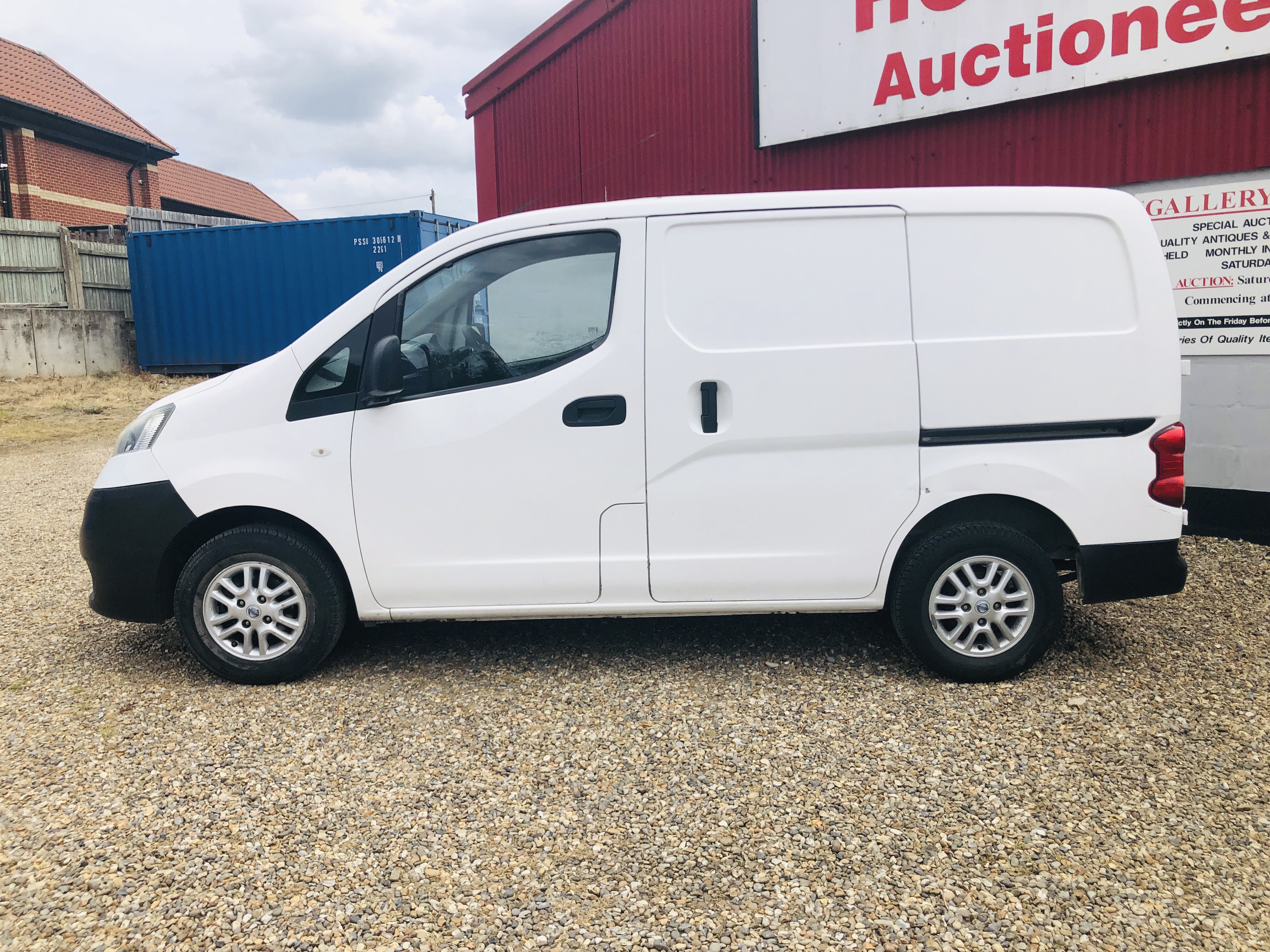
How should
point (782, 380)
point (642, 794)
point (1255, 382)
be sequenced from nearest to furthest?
point (642, 794) < point (782, 380) < point (1255, 382)

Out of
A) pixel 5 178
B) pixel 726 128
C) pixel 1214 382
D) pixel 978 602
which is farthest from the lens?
pixel 5 178

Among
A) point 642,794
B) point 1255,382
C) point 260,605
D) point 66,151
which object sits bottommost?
point 642,794

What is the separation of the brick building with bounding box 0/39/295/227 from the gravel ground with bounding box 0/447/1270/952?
24492 mm

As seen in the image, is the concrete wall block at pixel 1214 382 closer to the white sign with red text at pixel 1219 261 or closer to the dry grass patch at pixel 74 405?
the white sign with red text at pixel 1219 261

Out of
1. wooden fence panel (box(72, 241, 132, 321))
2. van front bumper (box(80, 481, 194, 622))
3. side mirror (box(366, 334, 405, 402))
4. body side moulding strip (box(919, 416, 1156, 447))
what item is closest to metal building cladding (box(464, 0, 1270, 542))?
body side moulding strip (box(919, 416, 1156, 447))

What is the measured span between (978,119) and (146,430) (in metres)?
6.08

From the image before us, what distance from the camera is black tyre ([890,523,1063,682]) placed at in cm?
372

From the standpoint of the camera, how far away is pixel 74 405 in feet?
50.8

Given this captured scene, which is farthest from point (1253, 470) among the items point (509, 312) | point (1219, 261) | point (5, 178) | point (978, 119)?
point (5, 178)

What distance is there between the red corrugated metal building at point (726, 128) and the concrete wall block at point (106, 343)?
Answer: 11146mm

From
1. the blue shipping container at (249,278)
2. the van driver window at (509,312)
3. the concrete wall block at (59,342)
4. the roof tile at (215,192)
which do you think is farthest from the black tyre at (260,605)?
the roof tile at (215,192)

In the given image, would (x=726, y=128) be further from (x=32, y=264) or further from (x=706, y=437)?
(x=32, y=264)

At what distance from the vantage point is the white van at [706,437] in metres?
3.67

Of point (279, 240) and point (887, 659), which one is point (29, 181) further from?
point (887, 659)
